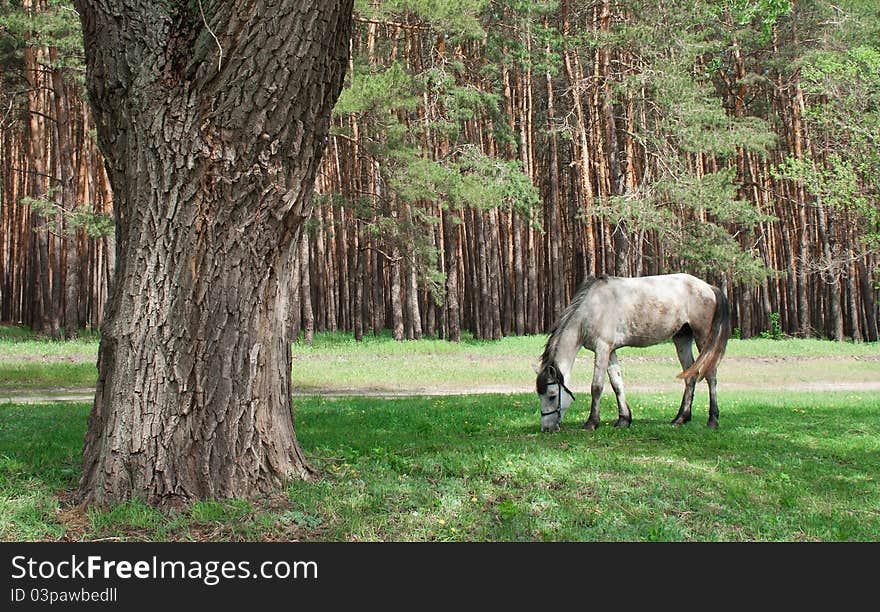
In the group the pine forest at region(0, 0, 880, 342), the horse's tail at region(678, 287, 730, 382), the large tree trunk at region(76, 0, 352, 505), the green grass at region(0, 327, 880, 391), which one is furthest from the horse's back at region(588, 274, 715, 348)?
the pine forest at region(0, 0, 880, 342)

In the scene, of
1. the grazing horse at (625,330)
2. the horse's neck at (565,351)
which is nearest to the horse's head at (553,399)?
the grazing horse at (625,330)

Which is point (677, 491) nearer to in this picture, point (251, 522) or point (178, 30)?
point (251, 522)

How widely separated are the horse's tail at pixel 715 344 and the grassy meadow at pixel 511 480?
0.86 m

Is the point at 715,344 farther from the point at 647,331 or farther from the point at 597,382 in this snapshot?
the point at 597,382

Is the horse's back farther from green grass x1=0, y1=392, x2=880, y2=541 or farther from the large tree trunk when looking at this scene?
the large tree trunk

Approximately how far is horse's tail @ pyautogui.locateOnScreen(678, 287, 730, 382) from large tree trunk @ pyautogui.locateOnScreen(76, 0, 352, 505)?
6866 millimetres

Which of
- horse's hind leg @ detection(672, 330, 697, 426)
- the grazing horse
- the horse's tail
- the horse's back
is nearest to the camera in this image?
the grazing horse

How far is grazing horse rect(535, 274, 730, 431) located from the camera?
10.3 metres

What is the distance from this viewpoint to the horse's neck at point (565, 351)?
10.4m

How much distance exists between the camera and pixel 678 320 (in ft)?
36.5

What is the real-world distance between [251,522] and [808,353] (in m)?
28.2

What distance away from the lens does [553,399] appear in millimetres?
10141

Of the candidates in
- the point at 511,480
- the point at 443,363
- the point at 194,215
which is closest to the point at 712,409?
the point at 511,480

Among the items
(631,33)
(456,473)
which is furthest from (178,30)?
(631,33)
